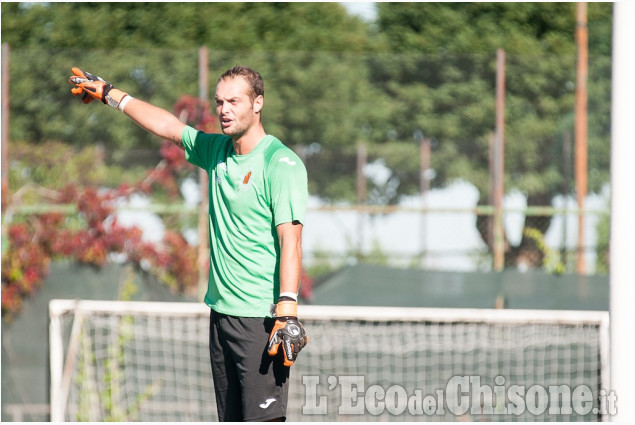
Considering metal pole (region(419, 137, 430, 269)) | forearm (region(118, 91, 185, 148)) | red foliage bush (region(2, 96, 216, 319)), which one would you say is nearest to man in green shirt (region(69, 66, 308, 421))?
forearm (region(118, 91, 185, 148))

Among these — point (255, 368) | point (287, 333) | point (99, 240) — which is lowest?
point (255, 368)

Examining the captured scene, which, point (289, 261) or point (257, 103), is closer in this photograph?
point (289, 261)

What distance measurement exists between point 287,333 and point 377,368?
12.6 feet

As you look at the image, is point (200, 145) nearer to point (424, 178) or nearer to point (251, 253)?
point (251, 253)

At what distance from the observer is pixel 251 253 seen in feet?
12.3

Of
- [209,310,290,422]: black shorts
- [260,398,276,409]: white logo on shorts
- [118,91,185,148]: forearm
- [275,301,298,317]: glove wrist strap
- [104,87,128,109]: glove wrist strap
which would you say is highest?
[104,87,128,109]: glove wrist strap

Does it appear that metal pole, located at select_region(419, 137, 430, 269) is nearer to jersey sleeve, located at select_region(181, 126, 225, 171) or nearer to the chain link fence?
the chain link fence

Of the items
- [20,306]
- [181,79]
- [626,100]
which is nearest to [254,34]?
[181,79]

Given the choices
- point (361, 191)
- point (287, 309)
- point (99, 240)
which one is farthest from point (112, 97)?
point (361, 191)

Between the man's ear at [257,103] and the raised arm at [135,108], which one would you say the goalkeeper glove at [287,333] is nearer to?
the man's ear at [257,103]

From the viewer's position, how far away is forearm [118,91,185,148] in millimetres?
4141

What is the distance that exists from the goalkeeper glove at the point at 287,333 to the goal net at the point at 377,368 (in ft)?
11.2

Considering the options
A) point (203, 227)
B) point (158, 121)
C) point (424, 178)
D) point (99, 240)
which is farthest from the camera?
point (424, 178)

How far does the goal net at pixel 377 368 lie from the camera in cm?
706
